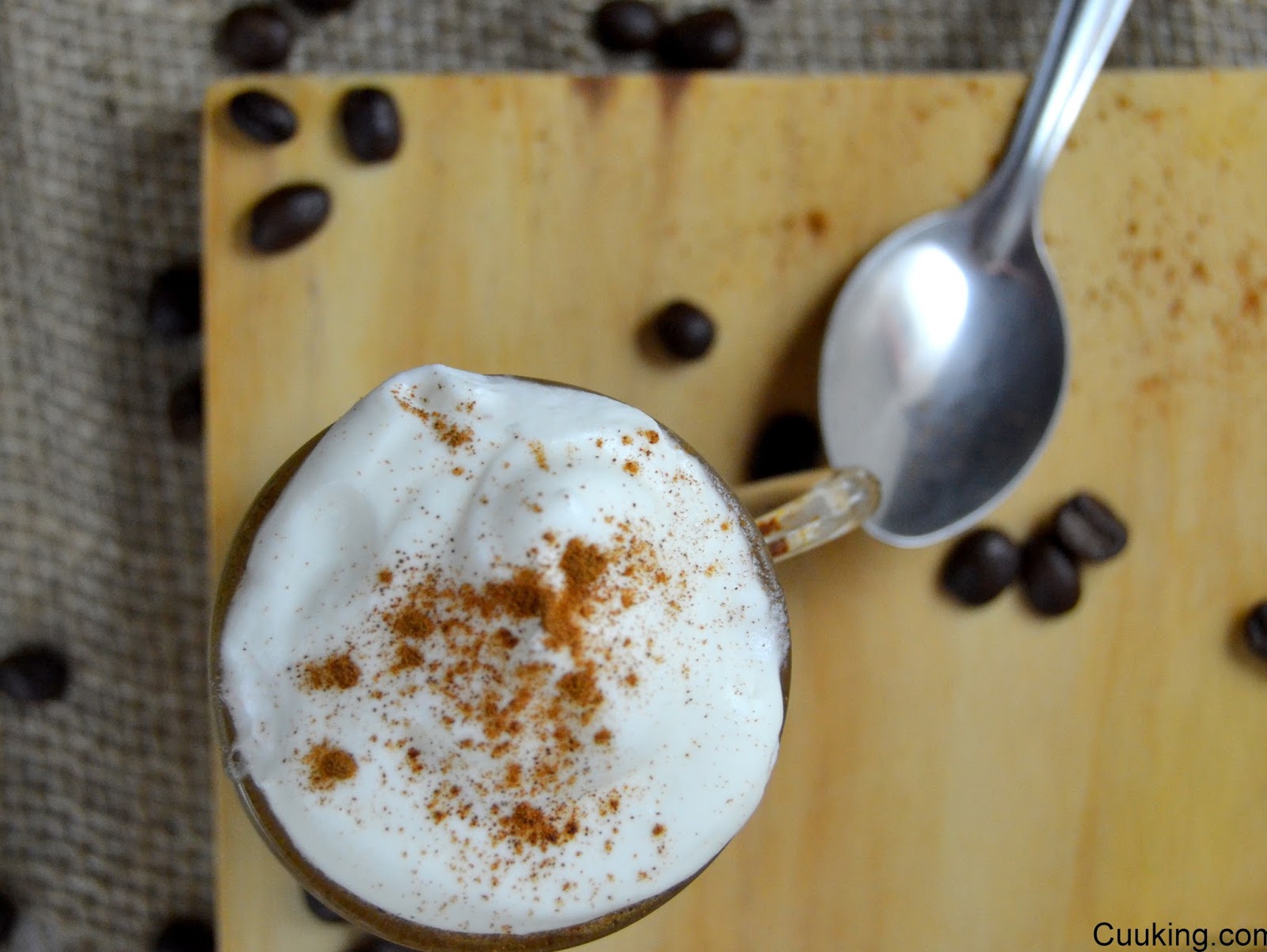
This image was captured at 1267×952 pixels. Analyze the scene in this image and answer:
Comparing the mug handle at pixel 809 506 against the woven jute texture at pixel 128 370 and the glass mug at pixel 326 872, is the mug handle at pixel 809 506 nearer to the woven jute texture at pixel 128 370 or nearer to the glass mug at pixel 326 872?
the glass mug at pixel 326 872

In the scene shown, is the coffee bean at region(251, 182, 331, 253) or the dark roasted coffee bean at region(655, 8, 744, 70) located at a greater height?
the dark roasted coffee bean at region(655, 8, 744, 70)

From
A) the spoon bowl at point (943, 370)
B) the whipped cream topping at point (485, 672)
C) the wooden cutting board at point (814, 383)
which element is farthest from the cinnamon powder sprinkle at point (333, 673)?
the spoon bowl at point (943, 370)

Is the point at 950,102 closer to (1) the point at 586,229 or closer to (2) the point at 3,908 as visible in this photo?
(1) the point at 586,229

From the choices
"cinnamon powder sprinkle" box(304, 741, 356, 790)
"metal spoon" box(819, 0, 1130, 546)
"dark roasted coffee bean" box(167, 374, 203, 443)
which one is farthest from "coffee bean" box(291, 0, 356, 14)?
"cinnamon powder sprinkle" box(304, 741, 356, 790)

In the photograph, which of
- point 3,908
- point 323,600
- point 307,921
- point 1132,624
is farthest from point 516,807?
point 3,908

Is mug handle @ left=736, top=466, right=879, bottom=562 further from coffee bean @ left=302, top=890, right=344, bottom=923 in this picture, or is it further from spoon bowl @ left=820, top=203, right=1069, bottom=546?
coffee bean @ left=302, top=890, right=344, bottom=923

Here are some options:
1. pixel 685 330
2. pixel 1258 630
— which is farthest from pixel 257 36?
pixel 1258 630
